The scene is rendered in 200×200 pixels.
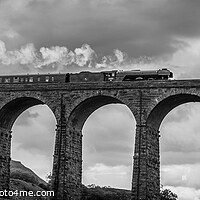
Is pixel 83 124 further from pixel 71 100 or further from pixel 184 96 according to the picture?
pixel 184 96

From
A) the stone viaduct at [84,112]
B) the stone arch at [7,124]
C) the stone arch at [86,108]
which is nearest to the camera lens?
the stone viaduct at [84,112]

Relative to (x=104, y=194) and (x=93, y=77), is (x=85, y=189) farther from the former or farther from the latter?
(x=93, y=77)

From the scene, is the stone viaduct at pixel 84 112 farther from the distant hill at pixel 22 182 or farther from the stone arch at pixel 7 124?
the distant hill at pixel 22 182

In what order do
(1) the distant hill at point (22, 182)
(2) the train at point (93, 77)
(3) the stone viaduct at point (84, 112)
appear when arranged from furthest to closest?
(1) the distant hill at point (22, 182) < (2) the train at point (93, 77) < (3) the stone viaduct at point (84, 112)

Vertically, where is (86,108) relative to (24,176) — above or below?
above

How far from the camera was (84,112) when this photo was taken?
6091cm

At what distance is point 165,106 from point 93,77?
27.0ft

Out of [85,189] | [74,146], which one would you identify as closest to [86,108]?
[74,146]

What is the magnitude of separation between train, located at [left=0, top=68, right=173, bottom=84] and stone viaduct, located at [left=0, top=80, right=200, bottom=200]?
185 cm

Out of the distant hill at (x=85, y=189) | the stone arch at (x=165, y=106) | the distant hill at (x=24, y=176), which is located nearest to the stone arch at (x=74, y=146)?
the stone arch at (x=165, y=106)

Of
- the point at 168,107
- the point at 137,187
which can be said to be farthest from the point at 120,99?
the point at 137,187

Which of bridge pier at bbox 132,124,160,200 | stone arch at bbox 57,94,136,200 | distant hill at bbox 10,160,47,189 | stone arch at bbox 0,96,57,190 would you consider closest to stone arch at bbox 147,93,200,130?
bridge pier at bbox 132,124,160,200

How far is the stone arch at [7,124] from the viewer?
62375mm

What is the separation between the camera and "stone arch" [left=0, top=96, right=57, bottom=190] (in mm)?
62375
